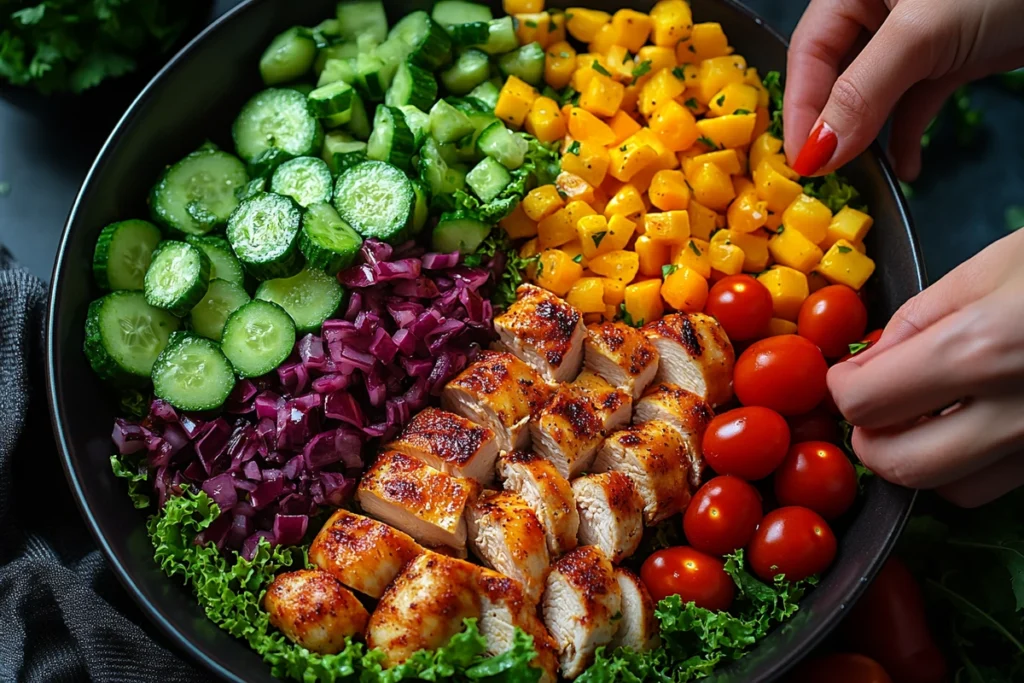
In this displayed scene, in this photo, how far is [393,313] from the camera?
9.94 feet

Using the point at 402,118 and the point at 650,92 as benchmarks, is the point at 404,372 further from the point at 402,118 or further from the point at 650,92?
the point at 650,92

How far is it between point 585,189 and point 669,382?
78cm

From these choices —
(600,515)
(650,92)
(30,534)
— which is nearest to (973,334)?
(600,515)

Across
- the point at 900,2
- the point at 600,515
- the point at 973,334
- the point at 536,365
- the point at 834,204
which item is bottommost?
the point at 600,515

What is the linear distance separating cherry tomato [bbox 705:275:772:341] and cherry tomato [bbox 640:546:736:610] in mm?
824

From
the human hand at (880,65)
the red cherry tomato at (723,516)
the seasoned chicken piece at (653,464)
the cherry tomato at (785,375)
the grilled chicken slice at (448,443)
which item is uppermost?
the human hand at (880,65)

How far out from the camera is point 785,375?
3096 millimetres

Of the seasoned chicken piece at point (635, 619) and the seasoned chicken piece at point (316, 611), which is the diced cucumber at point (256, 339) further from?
the seasoned chicken piece at point (635, 619)

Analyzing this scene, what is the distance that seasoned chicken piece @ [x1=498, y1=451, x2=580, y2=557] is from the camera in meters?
2.84

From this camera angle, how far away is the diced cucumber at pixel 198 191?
10.5 ft

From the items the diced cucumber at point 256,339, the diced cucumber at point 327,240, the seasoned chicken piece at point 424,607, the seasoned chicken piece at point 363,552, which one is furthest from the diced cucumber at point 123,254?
the seasoned chicken piece at point 424,607

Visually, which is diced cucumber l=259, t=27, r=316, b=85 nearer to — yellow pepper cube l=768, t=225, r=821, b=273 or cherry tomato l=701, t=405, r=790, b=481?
yellow pepper cube l=768, t=225, r=821, b=273

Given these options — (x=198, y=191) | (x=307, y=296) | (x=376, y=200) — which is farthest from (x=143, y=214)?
(x=376, y=200)

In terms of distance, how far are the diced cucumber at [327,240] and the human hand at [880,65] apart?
1.63 metres
